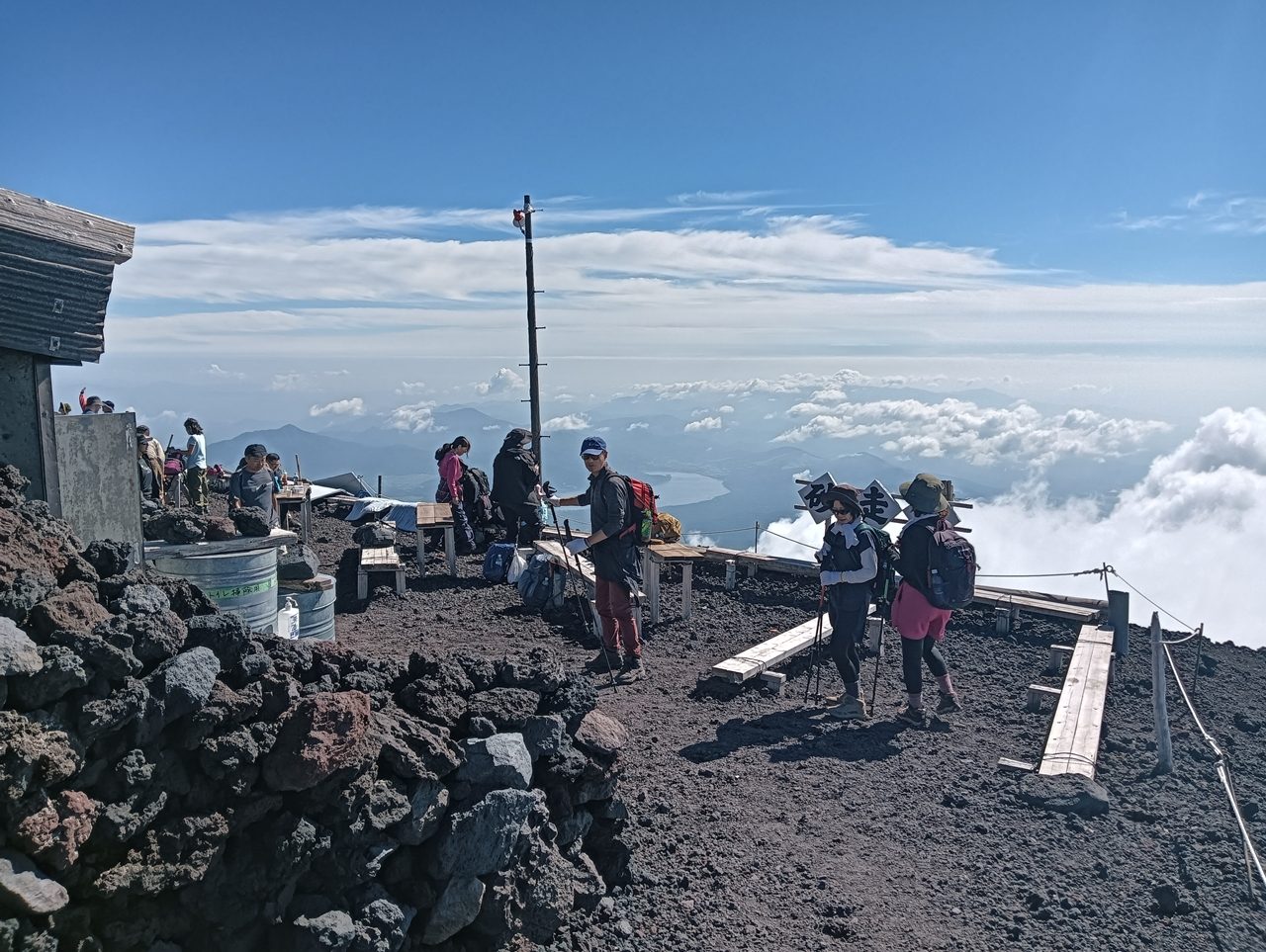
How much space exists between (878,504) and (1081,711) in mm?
2872

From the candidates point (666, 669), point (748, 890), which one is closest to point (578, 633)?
point (666, 669)

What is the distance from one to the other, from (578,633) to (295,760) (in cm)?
741

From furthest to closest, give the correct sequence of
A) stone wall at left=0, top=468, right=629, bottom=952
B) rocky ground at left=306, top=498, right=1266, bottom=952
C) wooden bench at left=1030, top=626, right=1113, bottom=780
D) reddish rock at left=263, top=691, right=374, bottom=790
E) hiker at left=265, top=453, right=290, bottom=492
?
hiker at left=265, top=453, right=290, bottom=492
wooden bench at left=1030, top=626, right=1113, bottom=780
rocky ground at left=306, top=498, right=1266, bottom=952
reddish rock at left=263, top=691, right=374, bottom=790
stone wall at left=0, top=468, right=629, bottom=952

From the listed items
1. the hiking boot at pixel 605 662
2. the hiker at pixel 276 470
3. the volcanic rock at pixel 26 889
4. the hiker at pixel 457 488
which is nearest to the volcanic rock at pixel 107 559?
the volcanic rock at pixel 26 889

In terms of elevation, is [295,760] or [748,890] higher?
Answer: [295,760]

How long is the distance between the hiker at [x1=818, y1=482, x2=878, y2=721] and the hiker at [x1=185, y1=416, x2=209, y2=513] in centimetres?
1429

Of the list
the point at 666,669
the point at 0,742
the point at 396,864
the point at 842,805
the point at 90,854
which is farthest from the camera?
the point at 666,669

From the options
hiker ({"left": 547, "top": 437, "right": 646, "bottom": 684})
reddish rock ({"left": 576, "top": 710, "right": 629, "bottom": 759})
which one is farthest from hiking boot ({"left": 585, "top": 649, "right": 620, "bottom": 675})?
reddish rock ({"left": 576, "top": 710, "right": 629, "bottom": 759})

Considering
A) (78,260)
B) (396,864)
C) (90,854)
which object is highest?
(78,260)

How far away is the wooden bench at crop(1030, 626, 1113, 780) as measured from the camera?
24.9ft

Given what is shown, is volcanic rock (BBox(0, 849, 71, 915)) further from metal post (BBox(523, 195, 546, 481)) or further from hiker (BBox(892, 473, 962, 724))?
metal post (BBox(523, 195, 546, 481))

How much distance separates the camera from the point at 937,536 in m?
8.48

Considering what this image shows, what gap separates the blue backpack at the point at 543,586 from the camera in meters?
12.7

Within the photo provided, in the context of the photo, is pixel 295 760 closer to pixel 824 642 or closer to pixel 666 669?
pixel 666 669
